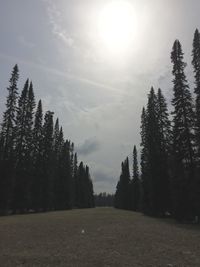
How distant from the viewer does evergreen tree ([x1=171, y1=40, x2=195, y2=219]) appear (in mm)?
29609

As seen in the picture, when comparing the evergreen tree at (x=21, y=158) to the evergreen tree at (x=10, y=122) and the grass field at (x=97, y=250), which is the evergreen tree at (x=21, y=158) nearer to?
the evergreen tree at (x=10, y=122)

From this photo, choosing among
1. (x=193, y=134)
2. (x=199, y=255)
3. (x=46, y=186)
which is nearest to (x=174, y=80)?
(x=193, y=134)

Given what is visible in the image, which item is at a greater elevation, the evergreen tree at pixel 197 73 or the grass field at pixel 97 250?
the evergreen tree at pixel 197 73

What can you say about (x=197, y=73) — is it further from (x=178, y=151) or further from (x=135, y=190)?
(x=135, y=190)

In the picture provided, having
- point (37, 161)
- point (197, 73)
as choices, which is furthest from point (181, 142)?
point (37, 161)

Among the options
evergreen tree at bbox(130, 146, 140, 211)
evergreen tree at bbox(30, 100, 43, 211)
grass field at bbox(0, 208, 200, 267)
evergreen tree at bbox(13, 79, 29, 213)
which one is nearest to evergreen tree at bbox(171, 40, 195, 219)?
grass field at bbox(0, 208, 200, 267)

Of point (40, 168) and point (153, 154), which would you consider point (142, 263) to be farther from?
point (40, 168)

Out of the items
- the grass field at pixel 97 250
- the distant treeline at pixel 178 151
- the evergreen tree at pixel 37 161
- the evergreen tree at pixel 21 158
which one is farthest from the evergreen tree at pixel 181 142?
the evergreen tree at pixel 37 161

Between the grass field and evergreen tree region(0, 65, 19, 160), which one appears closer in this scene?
the grass field

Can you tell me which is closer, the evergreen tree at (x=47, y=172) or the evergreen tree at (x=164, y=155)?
the evergreen tree at (x=164, y=155)

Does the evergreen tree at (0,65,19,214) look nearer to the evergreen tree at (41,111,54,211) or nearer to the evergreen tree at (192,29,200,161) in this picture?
the evergreen tree at (41,111,54,211)

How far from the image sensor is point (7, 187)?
40344 millimetres

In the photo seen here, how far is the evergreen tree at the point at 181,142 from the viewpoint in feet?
97.1

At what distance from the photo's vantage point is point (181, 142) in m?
32.2
